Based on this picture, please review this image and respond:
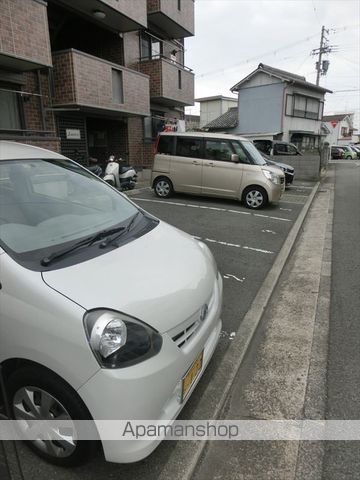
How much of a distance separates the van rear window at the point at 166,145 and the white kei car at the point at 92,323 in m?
7.68

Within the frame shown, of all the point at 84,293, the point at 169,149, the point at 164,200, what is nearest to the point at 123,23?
the point at 169,149

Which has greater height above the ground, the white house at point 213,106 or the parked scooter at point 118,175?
the white house at point 213,106

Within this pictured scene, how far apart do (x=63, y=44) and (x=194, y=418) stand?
13.4 meters

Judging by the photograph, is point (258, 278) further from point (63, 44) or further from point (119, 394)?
point (63, 44)

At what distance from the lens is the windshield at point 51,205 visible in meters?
2.07

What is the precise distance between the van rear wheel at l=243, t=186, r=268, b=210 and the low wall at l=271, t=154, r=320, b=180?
24.6 feet

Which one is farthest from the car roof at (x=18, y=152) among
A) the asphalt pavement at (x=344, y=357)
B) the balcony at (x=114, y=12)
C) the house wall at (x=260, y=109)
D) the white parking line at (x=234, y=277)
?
the house wall at (x=260, y=109)

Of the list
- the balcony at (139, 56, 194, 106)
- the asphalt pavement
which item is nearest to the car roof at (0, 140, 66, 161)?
the asphalt pavement

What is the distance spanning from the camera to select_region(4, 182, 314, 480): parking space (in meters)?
1.86

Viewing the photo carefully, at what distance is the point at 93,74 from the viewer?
30.4 feet

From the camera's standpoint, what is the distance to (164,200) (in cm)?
963

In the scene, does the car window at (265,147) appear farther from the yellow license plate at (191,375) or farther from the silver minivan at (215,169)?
the yellow license plate at (191,375)

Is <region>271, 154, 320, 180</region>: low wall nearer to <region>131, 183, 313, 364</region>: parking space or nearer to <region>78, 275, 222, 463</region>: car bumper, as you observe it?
<region>131, 183, 313, 364</region>: parking space

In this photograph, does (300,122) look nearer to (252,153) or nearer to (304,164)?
(304,164)
